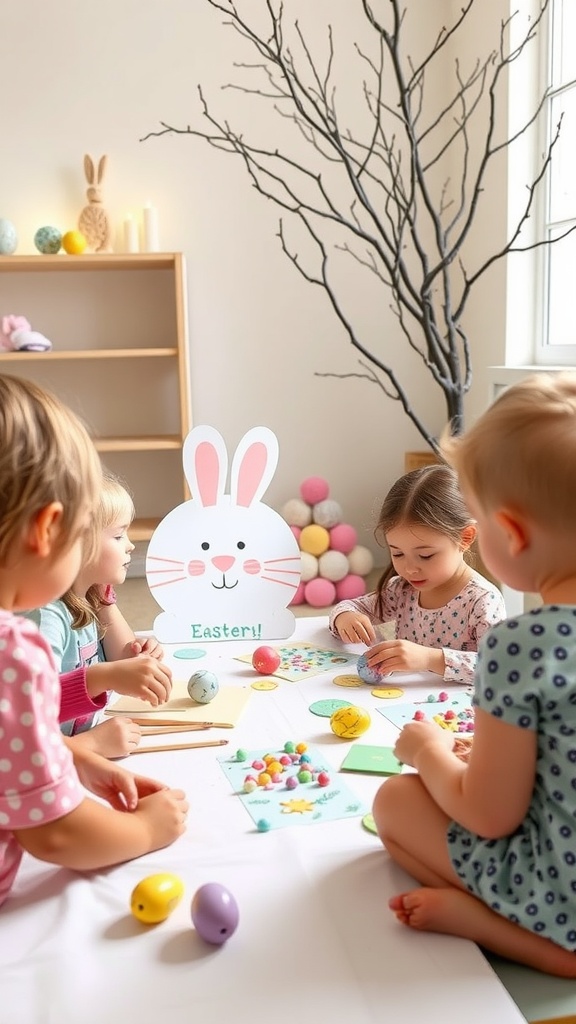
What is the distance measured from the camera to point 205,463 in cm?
162

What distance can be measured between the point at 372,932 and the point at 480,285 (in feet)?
8.66

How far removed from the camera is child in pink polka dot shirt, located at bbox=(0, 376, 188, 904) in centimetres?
78

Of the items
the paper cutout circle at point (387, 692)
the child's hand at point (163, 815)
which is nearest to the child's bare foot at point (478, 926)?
the child's hand at point (163, 815)

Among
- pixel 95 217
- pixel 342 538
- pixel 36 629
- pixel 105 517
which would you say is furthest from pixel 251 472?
pixel 95 217

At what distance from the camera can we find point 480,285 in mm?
3127

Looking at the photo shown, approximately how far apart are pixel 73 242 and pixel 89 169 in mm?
275

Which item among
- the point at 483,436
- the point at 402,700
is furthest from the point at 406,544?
the point at 483,436

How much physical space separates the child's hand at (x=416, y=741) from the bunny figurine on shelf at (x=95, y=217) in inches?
106

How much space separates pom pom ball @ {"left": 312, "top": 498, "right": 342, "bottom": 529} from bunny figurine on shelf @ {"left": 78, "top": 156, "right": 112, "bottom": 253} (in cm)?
121

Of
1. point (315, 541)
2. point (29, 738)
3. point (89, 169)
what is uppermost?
point (89, 169)

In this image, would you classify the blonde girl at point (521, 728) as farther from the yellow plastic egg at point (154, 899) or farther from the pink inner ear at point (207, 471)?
the pink inner ear at point (207, 471)

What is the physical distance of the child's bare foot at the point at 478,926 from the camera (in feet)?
2.59

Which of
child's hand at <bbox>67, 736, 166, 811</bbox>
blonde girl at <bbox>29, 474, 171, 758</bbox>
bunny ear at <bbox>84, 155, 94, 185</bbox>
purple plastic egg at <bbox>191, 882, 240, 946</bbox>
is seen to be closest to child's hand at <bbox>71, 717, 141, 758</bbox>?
blonde girl at <bbox>29, 474, 171, 758</bbox>

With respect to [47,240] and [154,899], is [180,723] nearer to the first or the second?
[154,899]
